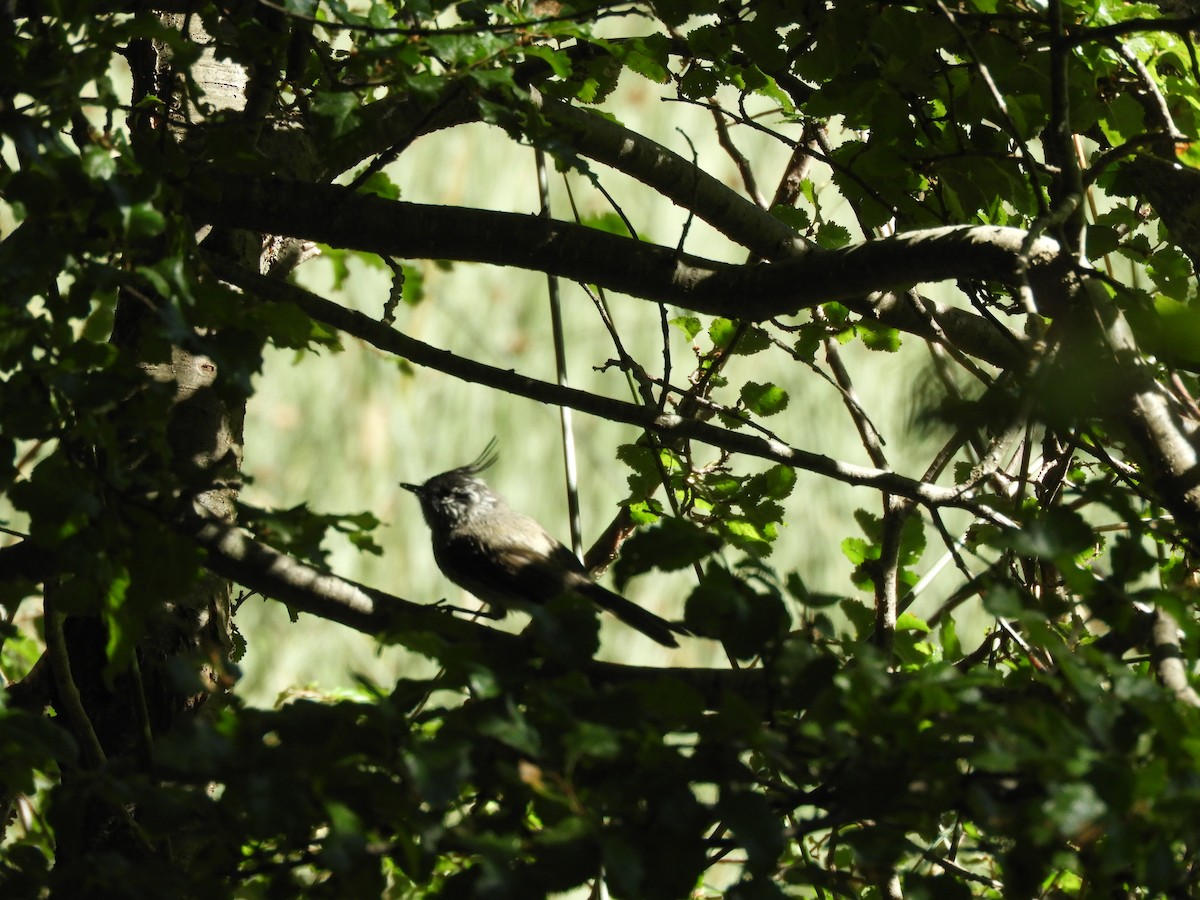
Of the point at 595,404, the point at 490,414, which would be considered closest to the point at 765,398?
the point at 595,404

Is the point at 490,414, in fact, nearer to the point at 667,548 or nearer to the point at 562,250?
the point at 562,250

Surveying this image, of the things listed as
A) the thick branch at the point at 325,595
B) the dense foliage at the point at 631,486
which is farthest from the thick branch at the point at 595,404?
the thick branch at the point at 325,595

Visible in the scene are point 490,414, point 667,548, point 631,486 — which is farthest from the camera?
point 490,414

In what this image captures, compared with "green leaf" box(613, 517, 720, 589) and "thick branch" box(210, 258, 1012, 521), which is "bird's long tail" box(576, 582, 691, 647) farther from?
"green leaf" box(613, 517, 720, 589)

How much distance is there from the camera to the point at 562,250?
2.15 metres

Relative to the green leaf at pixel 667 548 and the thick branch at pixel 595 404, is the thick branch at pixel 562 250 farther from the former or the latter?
the green leaf at pixel 667 548

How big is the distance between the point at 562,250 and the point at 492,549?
1455 mm

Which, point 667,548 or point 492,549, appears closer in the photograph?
point 667,548

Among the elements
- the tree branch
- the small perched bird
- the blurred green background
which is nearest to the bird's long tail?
the small perched bird

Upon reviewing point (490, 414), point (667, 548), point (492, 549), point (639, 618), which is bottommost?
point (667, 548)

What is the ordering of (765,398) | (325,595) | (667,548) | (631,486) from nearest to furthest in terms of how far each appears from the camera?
(667,548), (325,595), (765,398), (631,486)

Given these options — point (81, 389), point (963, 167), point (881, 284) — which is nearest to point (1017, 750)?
point (81, 389)

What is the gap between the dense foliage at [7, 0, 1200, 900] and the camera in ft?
3.54

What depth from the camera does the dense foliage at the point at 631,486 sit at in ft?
3.54
